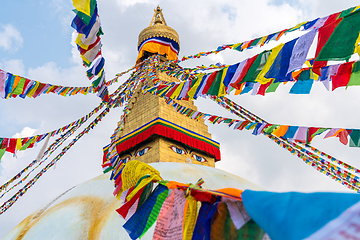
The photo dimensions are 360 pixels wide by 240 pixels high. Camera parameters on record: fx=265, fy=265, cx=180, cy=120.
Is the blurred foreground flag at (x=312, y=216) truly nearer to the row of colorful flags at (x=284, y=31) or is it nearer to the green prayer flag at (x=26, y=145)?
the row of colorful flags at (x=284, y=31)

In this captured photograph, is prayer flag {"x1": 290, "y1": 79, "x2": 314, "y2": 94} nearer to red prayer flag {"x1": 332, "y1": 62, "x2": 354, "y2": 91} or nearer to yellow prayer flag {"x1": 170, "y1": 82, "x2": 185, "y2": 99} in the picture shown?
red prayer flag {"x1": 332, "y1": 62, "x2": 354, "y2": 91}

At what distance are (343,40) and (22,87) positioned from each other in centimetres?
419

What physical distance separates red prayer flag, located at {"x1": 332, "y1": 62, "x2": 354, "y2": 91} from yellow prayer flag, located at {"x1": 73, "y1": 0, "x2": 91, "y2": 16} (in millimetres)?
2707

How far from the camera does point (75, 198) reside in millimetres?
4832

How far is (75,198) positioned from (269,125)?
147 inches

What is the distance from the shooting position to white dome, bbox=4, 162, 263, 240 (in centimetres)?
386

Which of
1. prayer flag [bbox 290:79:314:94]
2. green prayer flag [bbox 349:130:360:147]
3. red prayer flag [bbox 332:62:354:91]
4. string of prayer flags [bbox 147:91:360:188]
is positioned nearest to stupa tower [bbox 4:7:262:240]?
string of prayer flags [bbox 147:91:360:188]

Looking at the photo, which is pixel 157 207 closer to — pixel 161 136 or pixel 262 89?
pixel 262 89

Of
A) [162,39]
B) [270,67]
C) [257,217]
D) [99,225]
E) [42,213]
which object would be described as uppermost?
[162,39]

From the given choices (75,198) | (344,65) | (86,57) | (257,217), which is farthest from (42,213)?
(344,65)

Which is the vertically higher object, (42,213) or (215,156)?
(215,156)

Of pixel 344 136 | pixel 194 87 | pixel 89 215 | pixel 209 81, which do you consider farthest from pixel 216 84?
pixel 89 215

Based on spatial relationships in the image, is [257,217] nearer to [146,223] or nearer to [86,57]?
[146,223]

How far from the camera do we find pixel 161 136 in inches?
267
